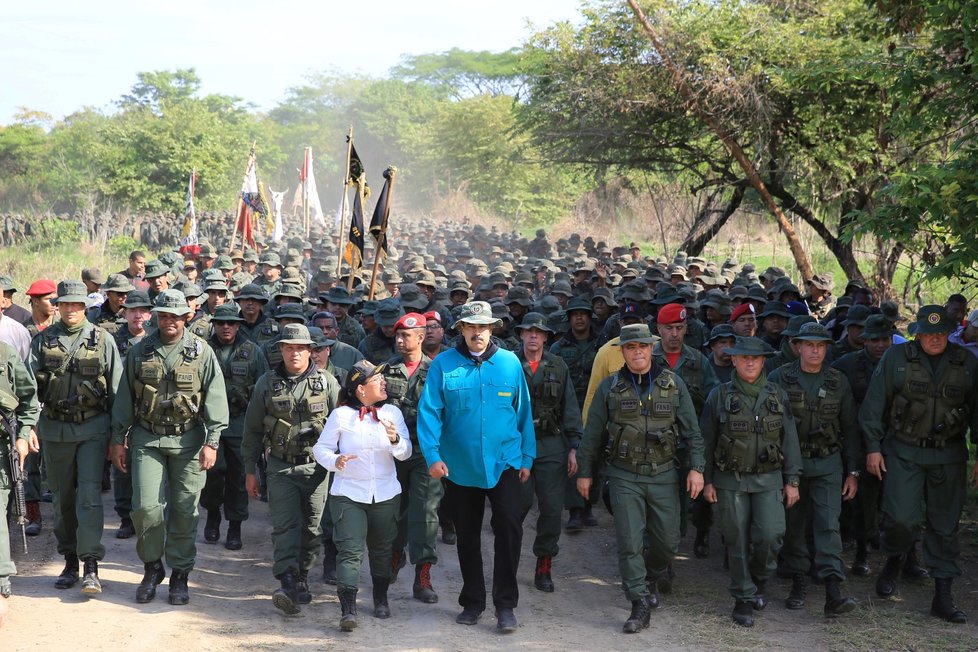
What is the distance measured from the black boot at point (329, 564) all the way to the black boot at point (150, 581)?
119cm

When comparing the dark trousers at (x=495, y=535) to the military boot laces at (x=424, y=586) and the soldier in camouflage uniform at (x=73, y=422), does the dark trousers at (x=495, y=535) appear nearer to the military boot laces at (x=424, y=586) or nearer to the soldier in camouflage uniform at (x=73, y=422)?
the military boot laces at (x=424, y=586)

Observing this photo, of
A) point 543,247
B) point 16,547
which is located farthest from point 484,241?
point 16,547

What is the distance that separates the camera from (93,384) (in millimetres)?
7691

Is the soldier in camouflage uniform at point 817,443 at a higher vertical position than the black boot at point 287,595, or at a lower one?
higher

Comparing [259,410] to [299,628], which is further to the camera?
[259,410]

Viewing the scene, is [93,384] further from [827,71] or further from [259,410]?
[827,71]

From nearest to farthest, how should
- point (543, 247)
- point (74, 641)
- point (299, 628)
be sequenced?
point (74, 641) → point (299, 628) → point (543, 247)

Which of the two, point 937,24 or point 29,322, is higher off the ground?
point 937,24

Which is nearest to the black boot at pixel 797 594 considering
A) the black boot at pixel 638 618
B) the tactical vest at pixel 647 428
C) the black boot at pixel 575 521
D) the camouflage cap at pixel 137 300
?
the black boot at pixel 638 618

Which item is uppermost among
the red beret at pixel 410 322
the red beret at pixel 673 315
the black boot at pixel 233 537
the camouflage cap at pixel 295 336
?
the red beret at pixel 673 315

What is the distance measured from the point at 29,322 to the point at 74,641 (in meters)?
4.79

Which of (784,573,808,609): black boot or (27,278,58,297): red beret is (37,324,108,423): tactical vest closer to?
(27,278,58,297): red beret

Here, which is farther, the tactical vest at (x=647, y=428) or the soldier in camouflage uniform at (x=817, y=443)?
the soldier in camouflage uniform at (x=817, y=443)

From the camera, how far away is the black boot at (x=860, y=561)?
8.43m
